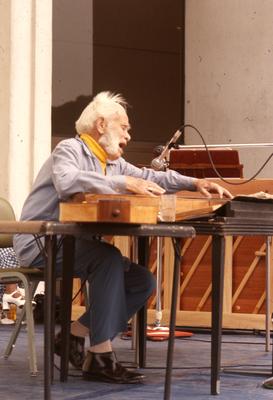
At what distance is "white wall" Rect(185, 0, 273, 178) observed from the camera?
8750mm

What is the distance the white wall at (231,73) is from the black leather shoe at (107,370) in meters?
4.54

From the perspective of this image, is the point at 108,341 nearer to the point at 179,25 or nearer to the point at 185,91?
the point at 185,91

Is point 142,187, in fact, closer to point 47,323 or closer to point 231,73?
point 47,323

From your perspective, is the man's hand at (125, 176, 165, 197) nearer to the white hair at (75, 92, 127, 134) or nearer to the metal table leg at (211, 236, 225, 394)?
the metal table leg at (211, 236, 225, 394)

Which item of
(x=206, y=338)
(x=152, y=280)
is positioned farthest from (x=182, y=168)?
(x=152, y=280)

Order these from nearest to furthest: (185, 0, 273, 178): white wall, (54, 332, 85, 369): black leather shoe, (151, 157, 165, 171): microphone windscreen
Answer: (54, 332, 85, 369): black leather shoe, (151, 157, 165, 171): microphone windscreen, (185, 0, 273, 178): white wall

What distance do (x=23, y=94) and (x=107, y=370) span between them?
3.30m

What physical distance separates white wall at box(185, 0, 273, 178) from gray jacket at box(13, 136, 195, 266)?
13.0 feet

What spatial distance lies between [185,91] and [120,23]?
114cm

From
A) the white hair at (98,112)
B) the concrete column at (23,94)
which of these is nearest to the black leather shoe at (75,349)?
the white hair at (98,112)

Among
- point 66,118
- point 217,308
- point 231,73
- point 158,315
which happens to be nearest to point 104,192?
point 217,308

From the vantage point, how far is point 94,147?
437cm

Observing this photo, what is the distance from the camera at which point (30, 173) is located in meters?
7.11

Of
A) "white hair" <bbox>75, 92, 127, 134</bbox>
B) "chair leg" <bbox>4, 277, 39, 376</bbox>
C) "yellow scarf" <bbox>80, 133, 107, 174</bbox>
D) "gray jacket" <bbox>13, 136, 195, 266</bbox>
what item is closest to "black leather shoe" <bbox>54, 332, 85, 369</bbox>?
"chair leg" <bbox>4, 277, 39, 376</bbox>
